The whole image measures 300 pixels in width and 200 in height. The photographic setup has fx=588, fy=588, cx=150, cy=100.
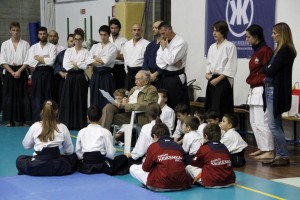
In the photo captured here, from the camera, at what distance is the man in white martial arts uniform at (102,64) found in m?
10.0

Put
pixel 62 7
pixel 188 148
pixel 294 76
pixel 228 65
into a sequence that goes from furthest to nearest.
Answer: pixel 62 7, pixel 294 76, pixel 228 65, pixel 188 148

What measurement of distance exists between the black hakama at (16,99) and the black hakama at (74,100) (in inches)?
38.7

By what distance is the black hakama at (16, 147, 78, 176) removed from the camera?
676cm

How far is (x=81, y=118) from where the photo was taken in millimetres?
10695

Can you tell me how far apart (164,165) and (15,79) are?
5856 mm


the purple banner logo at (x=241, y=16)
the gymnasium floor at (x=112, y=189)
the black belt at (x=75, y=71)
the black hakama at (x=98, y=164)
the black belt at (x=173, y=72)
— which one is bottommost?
the gymnasium floor at (x=112, y=189)

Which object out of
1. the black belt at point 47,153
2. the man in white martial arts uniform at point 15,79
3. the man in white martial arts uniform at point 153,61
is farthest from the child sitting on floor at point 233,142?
the man in white martial arts uniform at point 15,79

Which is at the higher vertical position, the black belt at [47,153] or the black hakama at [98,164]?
the black belt at [47,153]

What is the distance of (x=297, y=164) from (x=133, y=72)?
3.40 metres

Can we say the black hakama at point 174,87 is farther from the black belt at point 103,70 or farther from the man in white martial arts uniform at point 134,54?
the black belt at point 103,70

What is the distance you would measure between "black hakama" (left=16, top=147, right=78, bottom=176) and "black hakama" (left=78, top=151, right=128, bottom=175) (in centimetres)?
18

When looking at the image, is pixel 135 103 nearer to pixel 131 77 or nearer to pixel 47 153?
pixel 131 77

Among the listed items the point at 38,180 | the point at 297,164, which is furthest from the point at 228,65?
the point at 38,180

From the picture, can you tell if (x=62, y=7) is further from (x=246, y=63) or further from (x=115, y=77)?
(x=246, y=63)
